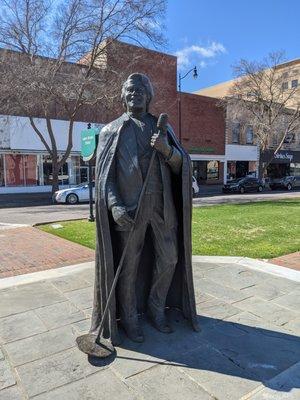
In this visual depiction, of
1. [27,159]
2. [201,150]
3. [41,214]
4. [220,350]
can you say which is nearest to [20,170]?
[27,159]

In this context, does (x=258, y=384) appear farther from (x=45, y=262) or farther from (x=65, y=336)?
(x=45, y=262)

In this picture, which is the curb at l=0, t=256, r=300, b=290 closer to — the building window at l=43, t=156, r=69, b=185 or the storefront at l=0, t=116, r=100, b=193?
the storefront at l=0, t=116, r=100, b=193

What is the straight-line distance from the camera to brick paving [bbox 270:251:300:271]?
637cm

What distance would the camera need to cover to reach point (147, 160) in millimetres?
3434

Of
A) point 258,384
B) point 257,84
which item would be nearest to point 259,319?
point 258,384

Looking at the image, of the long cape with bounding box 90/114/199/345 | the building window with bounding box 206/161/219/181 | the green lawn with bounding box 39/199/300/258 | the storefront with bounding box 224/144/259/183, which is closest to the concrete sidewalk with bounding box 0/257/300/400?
the long cape with bounding box 90/114/199/345

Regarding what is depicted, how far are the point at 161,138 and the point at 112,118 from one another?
2596 centimetres

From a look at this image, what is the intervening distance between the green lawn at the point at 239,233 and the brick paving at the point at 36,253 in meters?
0.46

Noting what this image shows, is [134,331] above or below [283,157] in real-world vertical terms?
below

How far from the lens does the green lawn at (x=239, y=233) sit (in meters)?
7.54

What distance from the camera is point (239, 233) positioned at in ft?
30.9

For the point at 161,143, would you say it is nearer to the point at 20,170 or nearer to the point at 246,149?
the point at 20,170

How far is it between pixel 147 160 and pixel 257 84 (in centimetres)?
3728

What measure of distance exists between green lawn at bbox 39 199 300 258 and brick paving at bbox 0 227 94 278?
46 centimetres
